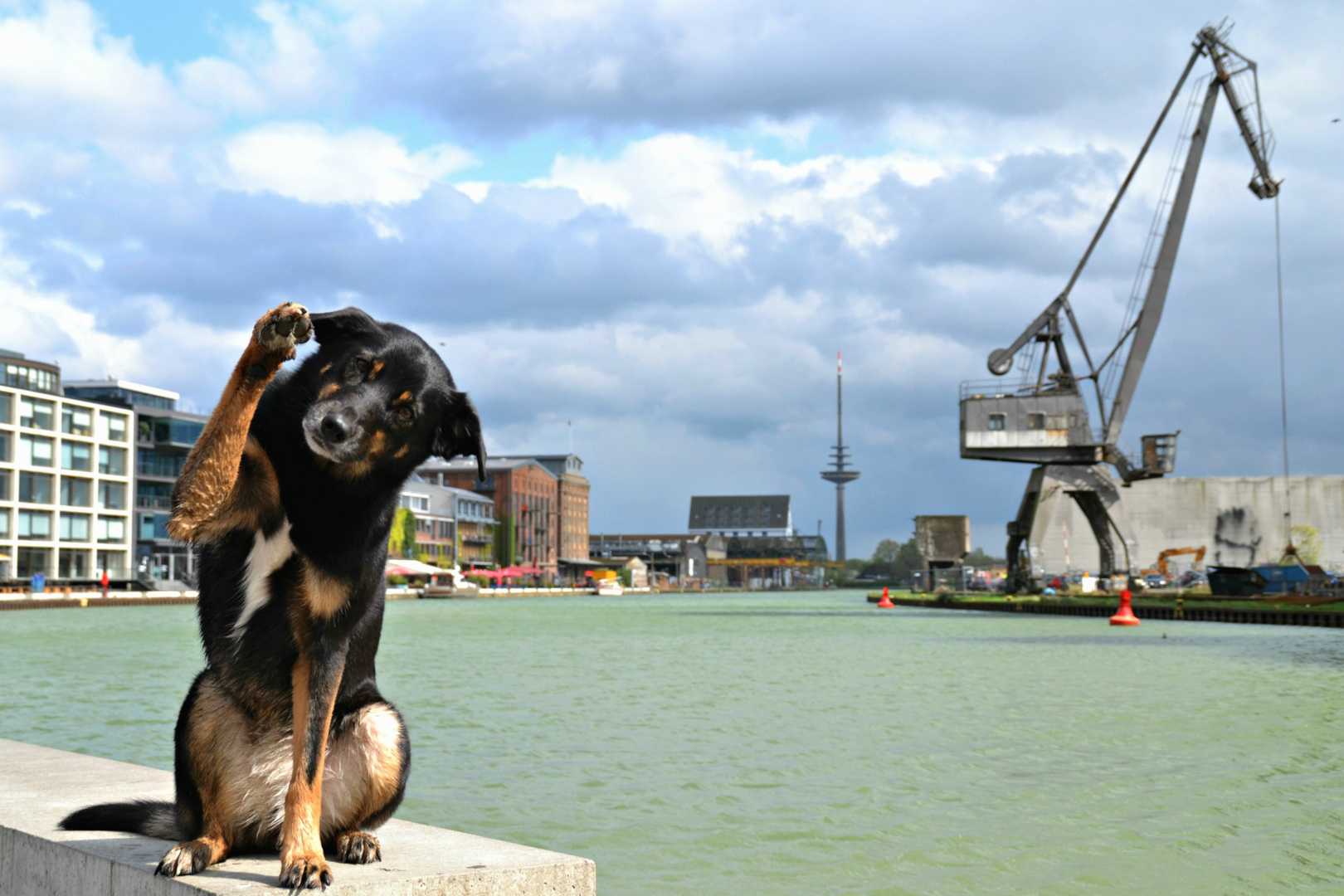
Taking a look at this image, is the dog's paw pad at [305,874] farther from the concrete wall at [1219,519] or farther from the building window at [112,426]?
the building window at [112,426]

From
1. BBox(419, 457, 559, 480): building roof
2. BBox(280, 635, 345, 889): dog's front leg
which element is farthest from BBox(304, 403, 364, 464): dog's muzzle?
BBox(419, 457, 559, 480): building roof

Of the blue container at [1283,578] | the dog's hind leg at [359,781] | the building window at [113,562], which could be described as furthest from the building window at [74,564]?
the dog's hind leg at [359,781]

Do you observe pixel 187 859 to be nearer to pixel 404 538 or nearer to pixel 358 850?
pixel 358 850

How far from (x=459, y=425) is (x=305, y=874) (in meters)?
1.22

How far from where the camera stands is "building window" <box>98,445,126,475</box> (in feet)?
277

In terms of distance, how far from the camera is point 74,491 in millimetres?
82250

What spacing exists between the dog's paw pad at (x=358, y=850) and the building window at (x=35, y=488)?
83908 mm

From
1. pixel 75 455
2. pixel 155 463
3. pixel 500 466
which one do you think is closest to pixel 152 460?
pixel 155 463

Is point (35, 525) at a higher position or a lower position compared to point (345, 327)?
lower

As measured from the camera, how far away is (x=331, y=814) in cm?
355

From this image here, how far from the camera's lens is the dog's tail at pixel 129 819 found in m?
3.90

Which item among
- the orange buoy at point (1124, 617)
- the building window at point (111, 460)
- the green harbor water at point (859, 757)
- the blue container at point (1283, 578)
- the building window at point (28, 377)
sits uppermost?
the building window at point (28, 377)

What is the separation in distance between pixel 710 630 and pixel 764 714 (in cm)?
2827

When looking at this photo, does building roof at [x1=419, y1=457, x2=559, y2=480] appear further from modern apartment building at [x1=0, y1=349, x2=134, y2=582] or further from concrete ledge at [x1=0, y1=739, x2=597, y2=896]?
concrete ledge at [x1=0, y1=739, x2=597, y2=896]
